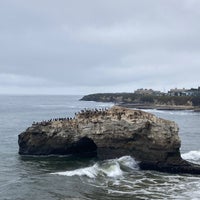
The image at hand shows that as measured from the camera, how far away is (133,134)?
4409cm

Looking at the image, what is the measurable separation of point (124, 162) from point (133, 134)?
2790 millimetres

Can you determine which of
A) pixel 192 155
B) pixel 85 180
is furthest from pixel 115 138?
pixel 192 155

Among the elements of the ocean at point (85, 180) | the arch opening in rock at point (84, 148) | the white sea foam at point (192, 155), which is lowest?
the ocean at point (85, 180)

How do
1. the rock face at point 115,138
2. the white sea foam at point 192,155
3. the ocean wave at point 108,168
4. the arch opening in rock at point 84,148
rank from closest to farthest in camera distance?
the ocean wave at point 108,168, the rock face at point 115,138, the arch opening in rock at point 84,148, the white sea foam at point 192,155

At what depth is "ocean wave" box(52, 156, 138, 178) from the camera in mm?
40781

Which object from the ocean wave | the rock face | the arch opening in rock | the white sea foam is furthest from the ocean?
the arch opening in rock

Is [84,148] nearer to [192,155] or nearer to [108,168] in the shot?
[108,168]

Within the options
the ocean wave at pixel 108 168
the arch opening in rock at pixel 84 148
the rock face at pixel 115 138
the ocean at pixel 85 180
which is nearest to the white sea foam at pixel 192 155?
the ocean at pixel 85 180

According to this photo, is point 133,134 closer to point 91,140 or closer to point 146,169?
point 146,169

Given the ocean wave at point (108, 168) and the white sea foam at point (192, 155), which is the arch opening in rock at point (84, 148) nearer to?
the ocean wave at point (108, 168)

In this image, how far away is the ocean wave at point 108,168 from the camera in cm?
4078

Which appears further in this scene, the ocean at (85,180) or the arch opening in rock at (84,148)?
the arch opening in rock at (84,148)

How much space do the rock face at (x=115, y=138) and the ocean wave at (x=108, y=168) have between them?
0.81 m

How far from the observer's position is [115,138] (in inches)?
1767
